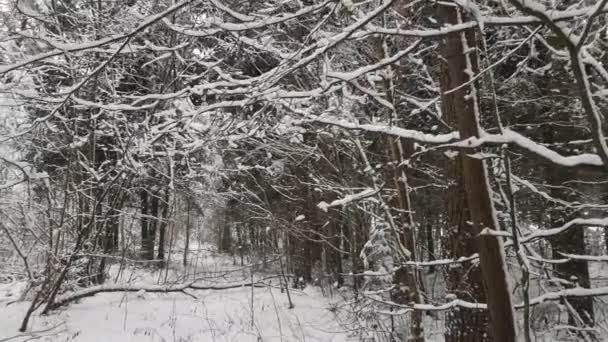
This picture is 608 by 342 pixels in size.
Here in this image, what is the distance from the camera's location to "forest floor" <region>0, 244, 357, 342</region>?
6379mm

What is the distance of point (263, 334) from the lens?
22.5ft

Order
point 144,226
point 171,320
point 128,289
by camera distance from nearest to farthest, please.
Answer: point 171,320
point 128,289
point 144,226

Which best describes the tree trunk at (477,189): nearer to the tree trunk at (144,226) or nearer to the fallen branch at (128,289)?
the fallen branch at (128,289)

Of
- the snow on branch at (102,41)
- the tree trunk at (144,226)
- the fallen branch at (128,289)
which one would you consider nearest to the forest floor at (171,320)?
the fallen branch at (128,289)

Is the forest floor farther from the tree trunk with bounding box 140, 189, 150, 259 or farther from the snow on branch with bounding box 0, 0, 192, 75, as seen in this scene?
the snow on branch with bounding box 0, 0, 192, 75

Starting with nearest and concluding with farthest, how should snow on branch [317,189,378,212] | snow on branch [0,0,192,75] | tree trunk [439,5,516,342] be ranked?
snow on branch [0,0,192,75] → tree trunk [439,5,516,342] → snow on branch [317,189,378,212]

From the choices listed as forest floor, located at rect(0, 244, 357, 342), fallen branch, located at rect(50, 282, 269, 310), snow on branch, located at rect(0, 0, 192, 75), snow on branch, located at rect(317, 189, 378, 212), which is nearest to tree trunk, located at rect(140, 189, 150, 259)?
fallen branch, located at rect(50, 282, 269, 310)

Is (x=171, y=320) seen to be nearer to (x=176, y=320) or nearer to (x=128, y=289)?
(x=176, y=320)

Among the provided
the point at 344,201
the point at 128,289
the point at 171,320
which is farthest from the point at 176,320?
the point at 344,201

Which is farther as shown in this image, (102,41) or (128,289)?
(128,289)

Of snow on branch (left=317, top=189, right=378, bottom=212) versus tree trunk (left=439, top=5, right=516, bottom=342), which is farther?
snow on branch (left=317, top=189, right=378, bottom=212)

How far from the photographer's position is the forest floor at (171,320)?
6.38m

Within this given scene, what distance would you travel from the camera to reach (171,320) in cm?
718

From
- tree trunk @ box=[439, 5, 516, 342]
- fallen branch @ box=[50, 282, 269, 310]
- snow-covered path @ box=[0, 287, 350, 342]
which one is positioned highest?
tree trunk @ box=[439, 5, 516, 342]
